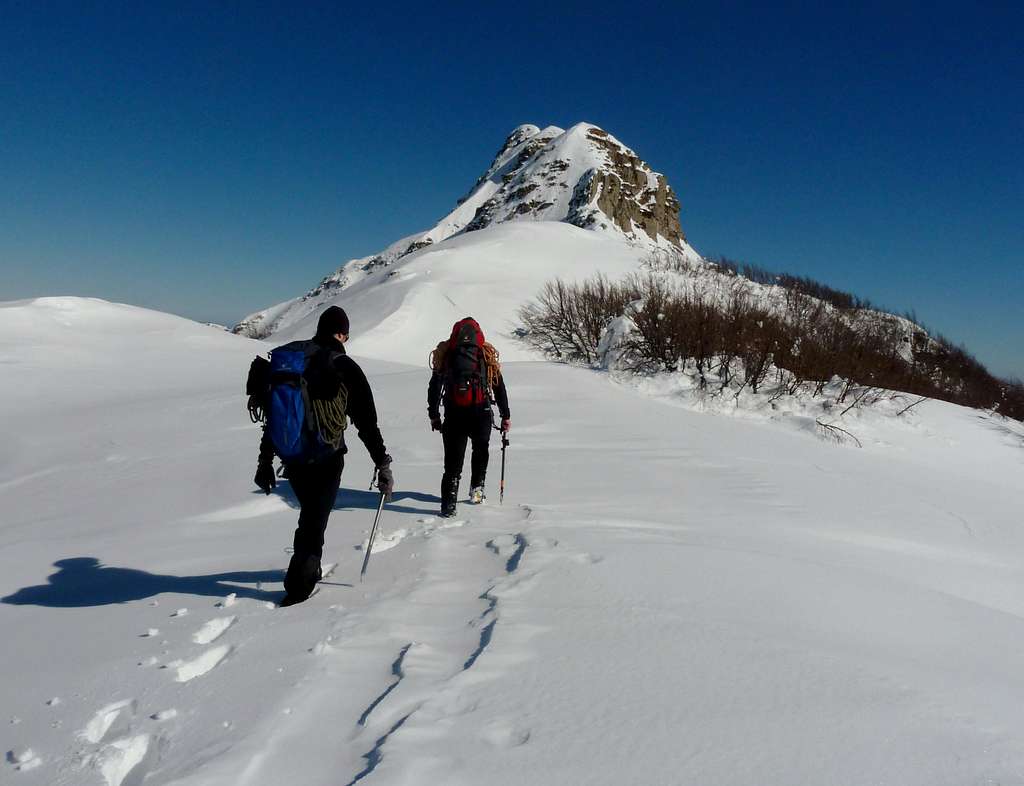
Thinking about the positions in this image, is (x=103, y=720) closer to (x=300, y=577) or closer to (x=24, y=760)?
(x=24, y=760)

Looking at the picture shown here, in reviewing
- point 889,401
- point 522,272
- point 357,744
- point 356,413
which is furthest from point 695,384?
point 522,272

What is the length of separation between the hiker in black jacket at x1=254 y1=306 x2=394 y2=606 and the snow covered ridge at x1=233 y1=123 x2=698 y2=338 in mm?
83730

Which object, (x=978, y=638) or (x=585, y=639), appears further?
(x=978, y=638)

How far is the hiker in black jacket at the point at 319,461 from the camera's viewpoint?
11.3 ft

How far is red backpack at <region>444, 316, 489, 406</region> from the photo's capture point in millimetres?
5480

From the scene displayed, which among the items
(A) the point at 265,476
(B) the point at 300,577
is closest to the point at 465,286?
(A) the point at 265,476

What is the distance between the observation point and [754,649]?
2625 mm

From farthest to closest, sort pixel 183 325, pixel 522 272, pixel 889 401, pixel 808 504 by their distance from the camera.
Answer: pixel 522 272 → pixel 183 325 → pixel 889 401 → pixel 808 504

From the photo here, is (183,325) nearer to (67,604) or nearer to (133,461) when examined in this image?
(133,461)

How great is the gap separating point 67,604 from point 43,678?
1186 millimetres

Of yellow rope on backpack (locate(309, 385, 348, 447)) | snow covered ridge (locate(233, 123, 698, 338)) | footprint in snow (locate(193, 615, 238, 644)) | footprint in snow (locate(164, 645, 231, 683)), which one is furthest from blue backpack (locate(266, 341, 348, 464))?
snow covered ridge (locate(233, 123, 698, 338))

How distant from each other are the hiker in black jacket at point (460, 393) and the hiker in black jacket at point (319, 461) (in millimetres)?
1855

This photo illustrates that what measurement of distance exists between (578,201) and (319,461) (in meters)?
97.1

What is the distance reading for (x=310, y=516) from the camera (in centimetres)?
352
